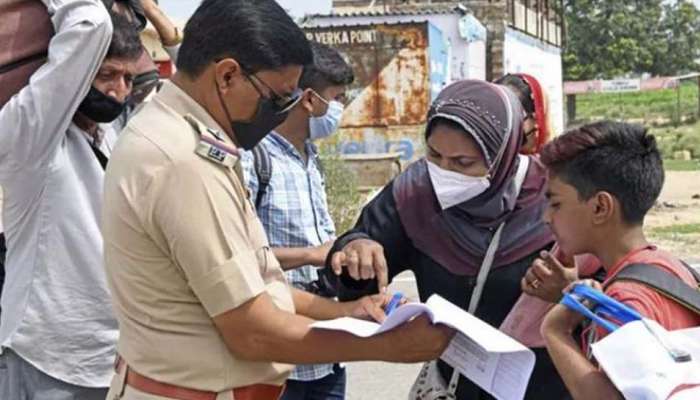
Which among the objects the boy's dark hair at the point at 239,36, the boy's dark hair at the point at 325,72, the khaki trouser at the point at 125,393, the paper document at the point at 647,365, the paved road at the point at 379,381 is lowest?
the paved road at the point at 379,381

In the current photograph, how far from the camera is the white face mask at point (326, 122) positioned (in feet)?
13.0

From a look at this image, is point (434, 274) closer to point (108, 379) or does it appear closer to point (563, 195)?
point (563, 195)

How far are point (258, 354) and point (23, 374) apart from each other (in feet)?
2.79

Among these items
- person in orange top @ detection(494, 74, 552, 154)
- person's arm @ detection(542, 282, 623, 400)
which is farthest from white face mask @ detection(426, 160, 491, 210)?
person in orange top @ detection(494, 74, 552, 154)

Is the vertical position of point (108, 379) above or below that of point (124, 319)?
below

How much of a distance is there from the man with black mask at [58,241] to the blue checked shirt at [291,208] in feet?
3.07

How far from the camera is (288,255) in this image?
3459 mm

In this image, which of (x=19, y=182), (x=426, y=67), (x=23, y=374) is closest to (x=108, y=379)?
(x=23, y=374)

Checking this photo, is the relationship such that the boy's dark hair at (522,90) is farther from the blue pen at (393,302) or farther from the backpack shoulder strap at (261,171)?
the blue pen at (393,302)

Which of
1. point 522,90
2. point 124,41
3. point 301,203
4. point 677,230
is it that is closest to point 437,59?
point 677,230

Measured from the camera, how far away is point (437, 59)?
59.9ft

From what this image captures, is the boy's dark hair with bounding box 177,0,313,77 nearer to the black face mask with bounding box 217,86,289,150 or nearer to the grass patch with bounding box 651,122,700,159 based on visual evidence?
the black face mask with bounding box 217,86,289,150

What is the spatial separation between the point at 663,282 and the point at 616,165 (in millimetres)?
314

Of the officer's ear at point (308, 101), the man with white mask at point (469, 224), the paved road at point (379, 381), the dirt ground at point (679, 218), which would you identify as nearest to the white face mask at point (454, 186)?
the man with white mask at point (469, 224)
